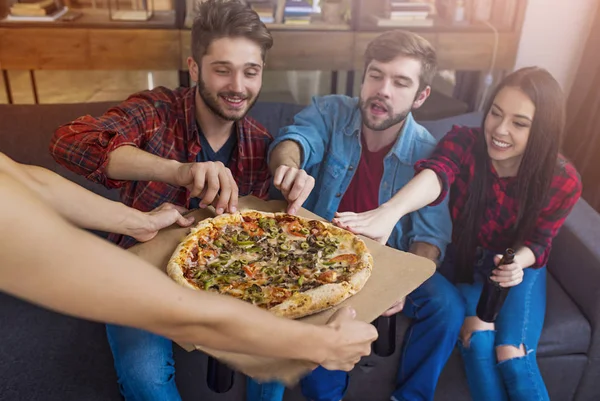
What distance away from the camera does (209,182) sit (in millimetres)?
1395

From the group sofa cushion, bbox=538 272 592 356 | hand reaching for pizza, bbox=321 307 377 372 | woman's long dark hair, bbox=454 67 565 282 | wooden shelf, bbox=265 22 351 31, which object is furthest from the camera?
wooden shelf, bbox=265 22 351 31

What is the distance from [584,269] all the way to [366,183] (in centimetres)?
74

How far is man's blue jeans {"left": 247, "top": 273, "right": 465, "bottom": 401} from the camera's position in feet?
5.30

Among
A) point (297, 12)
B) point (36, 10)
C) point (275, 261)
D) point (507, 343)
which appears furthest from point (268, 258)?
point (36, 10)

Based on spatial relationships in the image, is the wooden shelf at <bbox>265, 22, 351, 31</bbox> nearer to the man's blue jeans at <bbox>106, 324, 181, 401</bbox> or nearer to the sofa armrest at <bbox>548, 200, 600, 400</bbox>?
the sofa armrest at <bbox>548, 200, 600, 400</bbox>

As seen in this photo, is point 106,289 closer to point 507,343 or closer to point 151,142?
point 151,142

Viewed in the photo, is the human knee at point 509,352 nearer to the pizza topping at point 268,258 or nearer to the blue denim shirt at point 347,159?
the blue denim shirt at point 347,159

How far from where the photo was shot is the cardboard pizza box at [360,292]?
1.06m

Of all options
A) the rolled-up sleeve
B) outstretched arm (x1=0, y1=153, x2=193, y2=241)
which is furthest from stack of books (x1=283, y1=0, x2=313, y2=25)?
outstretched arm (x1=0, y1=153, x2=193, y2=241)

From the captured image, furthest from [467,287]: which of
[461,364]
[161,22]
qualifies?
[161,22]

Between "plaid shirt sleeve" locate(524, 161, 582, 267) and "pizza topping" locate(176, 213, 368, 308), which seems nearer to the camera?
"pizza topping" locate(176, 213, 368, 308)

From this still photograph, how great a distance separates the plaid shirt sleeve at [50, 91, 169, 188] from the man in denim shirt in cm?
40

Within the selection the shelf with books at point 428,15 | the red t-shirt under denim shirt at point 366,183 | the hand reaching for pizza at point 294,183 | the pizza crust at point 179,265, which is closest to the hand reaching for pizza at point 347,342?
the pizza crust at point 179,265

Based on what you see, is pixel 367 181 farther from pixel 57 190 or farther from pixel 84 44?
pixel 84 44
